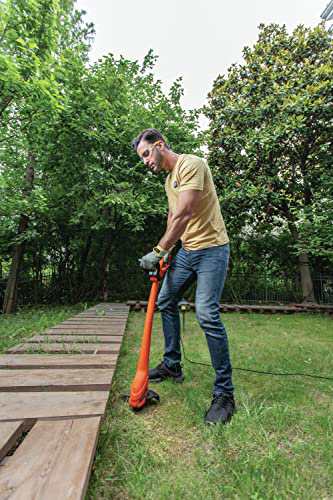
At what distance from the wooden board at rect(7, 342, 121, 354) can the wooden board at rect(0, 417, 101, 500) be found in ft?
3.29

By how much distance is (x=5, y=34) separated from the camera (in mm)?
3416

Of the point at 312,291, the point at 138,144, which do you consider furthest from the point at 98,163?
the point at 312,291

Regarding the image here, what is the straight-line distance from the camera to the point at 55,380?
1.46 metres

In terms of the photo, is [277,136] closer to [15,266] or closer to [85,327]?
[85,327]

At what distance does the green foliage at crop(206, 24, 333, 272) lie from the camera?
5.90 m

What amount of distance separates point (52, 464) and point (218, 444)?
2.19ft

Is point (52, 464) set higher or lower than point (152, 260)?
lower

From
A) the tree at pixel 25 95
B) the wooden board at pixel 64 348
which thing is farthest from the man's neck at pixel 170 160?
the tree at pixel 25 95

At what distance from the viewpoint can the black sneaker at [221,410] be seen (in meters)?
1.28

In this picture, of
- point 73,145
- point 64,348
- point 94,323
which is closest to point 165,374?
point 64,348

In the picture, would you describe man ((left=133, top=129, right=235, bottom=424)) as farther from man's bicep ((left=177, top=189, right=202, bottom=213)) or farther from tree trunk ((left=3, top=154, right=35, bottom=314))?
tree trunk ((left=3, top=154, right=35, bottom=314))

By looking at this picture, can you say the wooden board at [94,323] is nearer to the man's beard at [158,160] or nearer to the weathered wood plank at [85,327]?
the weathered wood plank at [85,327]

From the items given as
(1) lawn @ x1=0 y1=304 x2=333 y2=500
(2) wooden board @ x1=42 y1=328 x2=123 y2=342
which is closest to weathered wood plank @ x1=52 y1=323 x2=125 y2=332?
(2) wooden board @ x1=42 y1=328 x2=123 y2=342

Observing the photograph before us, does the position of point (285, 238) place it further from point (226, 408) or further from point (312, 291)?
point (226, 408)
